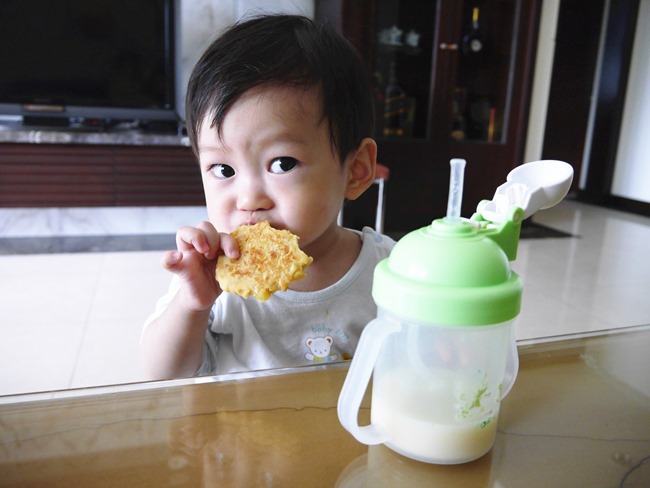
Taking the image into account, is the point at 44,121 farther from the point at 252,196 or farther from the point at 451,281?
the point at 451,281

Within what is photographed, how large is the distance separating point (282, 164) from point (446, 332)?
301mm

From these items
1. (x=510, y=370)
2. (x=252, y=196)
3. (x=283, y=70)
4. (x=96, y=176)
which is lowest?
(x=96, y=176)

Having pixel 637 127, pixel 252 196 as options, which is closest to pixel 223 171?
pixel 252 196

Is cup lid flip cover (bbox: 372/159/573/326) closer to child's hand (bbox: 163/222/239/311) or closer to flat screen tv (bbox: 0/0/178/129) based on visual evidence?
child's hand (bbox: 163/222/239/311)

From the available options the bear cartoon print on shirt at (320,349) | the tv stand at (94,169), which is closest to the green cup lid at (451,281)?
the bear cartoon print on shirt at (320,349)

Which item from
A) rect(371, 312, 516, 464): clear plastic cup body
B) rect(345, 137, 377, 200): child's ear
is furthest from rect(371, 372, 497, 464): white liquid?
rect(345, 137, 377, 200): child's ear

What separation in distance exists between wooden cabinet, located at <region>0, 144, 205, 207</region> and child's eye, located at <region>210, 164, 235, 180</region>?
2221 mm

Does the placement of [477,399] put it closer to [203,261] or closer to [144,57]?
[203,261]

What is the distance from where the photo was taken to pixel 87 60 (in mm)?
2727

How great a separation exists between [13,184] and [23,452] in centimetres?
258

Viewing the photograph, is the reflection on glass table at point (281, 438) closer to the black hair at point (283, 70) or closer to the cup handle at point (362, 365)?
the cup handle at point (362, 365)

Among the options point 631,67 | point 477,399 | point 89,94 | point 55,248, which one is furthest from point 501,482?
point 631,67

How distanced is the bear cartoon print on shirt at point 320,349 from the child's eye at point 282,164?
23 cm

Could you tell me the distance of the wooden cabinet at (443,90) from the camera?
300cm
